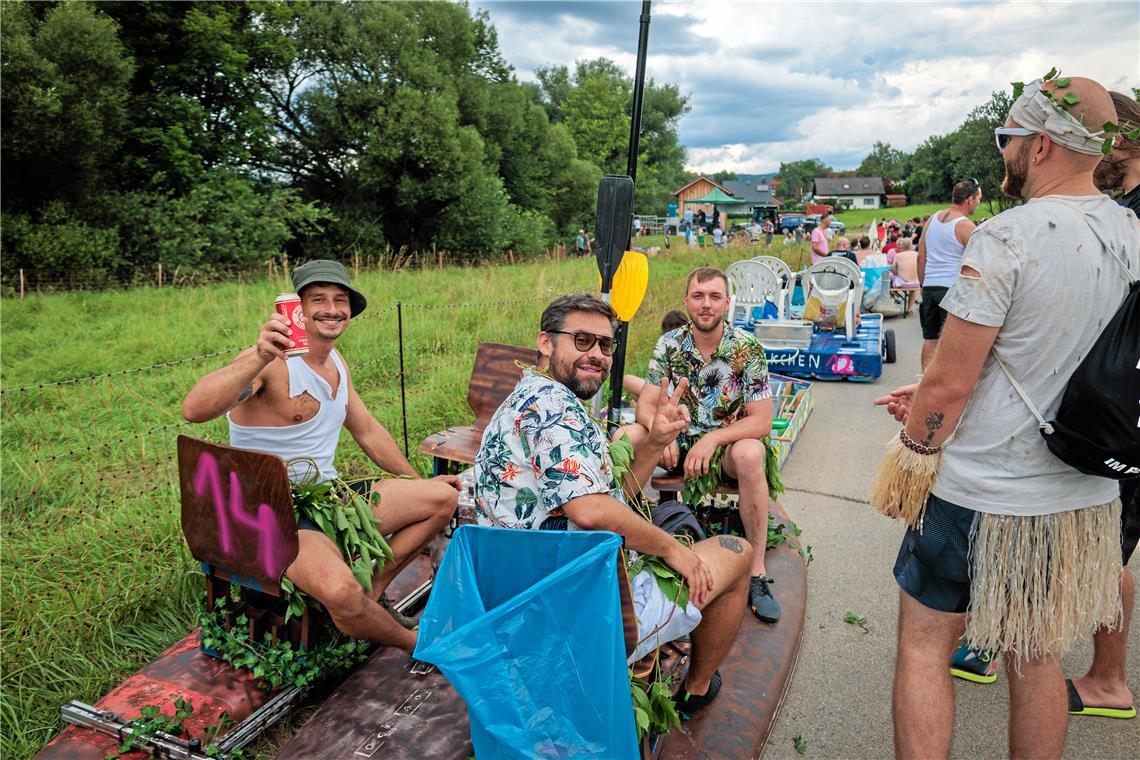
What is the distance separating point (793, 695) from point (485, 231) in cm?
1957

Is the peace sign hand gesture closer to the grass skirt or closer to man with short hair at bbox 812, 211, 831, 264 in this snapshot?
the grass skirt

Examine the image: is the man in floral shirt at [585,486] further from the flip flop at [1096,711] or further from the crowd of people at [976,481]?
the flip flop at [1096,711]

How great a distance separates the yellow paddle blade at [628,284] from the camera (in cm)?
376

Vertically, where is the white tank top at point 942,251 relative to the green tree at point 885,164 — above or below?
below

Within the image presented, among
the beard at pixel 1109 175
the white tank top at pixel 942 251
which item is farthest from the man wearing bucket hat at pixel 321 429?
the white tank top at pixel 942 251

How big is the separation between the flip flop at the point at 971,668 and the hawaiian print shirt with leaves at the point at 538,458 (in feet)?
6.49

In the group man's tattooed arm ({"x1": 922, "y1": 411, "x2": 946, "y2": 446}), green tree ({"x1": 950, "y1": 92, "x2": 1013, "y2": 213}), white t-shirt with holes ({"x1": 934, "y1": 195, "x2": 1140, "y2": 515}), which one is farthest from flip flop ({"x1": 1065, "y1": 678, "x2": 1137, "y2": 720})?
green tree ({"x1": 950, "y1": 92, "x2": 1013, "y2": 213})

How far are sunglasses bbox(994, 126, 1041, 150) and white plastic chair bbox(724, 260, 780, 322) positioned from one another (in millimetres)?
7129

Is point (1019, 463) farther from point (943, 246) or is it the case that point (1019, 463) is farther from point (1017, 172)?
point (943, 246)

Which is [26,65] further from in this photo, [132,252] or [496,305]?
[496,305]

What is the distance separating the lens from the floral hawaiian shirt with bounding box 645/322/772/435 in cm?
358

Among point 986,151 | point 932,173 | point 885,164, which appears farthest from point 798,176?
point 986,151

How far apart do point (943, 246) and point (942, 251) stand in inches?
2.0

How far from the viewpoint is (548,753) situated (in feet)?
5.35
